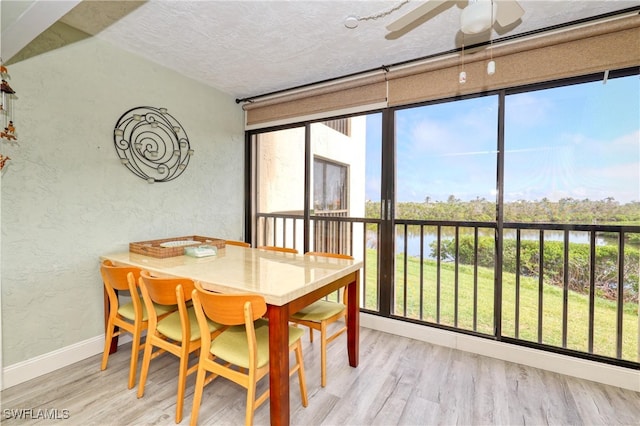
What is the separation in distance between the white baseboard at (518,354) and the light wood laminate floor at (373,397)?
56 millimetres

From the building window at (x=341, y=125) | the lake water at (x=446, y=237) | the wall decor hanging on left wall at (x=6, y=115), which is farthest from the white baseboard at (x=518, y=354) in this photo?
the wall decor hanging on left wall at (x=6, y=115)

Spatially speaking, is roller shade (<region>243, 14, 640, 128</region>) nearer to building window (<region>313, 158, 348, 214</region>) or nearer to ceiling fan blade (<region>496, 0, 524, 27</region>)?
building window (<region>313, 158, 348, 214</region>)

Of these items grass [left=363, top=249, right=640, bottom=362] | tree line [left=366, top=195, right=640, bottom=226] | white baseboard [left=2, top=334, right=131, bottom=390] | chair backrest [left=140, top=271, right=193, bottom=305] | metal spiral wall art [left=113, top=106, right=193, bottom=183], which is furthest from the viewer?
metal spiral wall art [left=113, top=106, right=193, bottom=183]

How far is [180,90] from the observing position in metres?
2.92

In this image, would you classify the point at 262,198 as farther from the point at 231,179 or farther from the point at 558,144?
the point at 558,144

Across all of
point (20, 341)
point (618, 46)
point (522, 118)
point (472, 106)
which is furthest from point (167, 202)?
point (618, 46)

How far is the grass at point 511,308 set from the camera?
7.18 feet

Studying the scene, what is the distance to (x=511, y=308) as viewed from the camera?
8.28 feet

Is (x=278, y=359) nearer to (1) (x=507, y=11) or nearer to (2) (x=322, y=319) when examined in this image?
(2) (x=322, y=319)

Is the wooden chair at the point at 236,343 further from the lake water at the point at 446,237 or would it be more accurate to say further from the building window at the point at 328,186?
the building window at the point at 328,186

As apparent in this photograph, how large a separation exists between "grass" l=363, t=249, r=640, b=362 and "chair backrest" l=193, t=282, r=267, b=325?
1.91 m

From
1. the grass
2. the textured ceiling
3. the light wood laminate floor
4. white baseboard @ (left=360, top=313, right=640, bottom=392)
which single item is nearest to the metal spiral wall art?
the textured ceiling

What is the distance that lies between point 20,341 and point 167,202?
1.39m

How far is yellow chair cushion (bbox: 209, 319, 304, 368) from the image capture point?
148 centimetres
